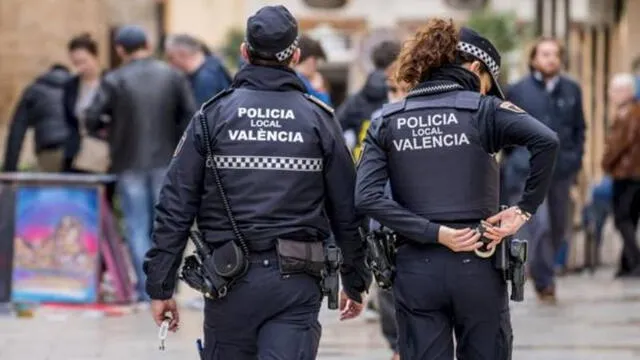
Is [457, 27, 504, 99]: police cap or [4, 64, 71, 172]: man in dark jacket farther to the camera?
[4, 64, 71, 172]: man in dark jacket

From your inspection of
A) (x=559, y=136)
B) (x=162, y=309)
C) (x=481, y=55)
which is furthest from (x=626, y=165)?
(x=162, y=309)

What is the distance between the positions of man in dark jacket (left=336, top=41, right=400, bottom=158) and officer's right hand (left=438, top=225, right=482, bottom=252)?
5440 mm

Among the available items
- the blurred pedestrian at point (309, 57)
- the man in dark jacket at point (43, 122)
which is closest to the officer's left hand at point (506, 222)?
the blurred pedestrian at point (309, 57)

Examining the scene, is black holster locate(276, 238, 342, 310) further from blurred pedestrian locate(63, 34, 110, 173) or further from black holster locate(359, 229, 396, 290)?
blurred pedestrian locate(63, 34, 110, 173)

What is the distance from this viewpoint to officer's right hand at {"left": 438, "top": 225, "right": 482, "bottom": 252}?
7.52 m

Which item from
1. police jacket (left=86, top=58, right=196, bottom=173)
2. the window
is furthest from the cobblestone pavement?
the window

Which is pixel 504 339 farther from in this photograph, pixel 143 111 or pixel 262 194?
pixel 143 111

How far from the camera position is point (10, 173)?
1563 cm

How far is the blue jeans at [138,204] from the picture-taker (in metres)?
14.5

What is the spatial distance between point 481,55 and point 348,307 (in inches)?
42.0

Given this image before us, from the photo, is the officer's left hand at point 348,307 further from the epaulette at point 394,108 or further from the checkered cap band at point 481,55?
the checkered cap band at point 481,55

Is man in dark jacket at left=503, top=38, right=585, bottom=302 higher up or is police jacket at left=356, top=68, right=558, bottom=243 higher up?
police jacket at left=356, top=68, right=558, bottom=243

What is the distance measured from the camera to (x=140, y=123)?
14430 millimetres

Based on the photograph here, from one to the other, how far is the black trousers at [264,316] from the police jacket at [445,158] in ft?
1.45
